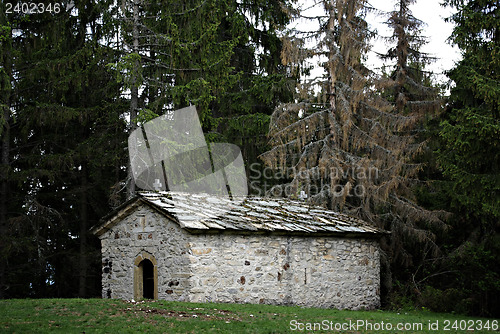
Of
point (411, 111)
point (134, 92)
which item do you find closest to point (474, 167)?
point (411, 111)

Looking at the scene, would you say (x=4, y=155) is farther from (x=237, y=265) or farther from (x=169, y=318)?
(x=169, y=318)

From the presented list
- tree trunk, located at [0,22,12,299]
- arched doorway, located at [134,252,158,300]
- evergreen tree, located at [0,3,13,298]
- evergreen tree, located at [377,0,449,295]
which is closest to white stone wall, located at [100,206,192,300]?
arched doorway, located at [134,252,158,300]

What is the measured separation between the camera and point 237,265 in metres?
12.9

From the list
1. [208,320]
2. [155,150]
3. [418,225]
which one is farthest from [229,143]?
[208,320]

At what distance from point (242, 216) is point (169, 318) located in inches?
164

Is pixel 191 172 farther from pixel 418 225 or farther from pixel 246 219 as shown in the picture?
pixel 418 225

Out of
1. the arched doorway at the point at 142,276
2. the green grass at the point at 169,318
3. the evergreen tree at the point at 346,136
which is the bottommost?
the green grass at the point at 169,318

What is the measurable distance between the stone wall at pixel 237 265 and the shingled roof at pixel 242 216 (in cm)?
28

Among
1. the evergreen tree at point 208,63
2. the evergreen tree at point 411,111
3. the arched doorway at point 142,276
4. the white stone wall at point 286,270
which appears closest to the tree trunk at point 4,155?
the evergreen tree at point 208,63

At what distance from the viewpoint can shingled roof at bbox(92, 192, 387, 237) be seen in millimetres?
12617

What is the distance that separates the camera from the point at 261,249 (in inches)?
524

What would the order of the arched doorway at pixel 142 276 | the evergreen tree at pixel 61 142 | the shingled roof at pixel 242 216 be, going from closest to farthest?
1. the shingled roof at pixel 242 216
2. the arched doorway at pixel 142 276
3. the evergreen tree at pixel 61 142

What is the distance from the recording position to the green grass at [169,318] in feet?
30.6

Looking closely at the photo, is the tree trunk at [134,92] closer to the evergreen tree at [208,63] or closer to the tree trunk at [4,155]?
the evergreen tree at [208,63]
